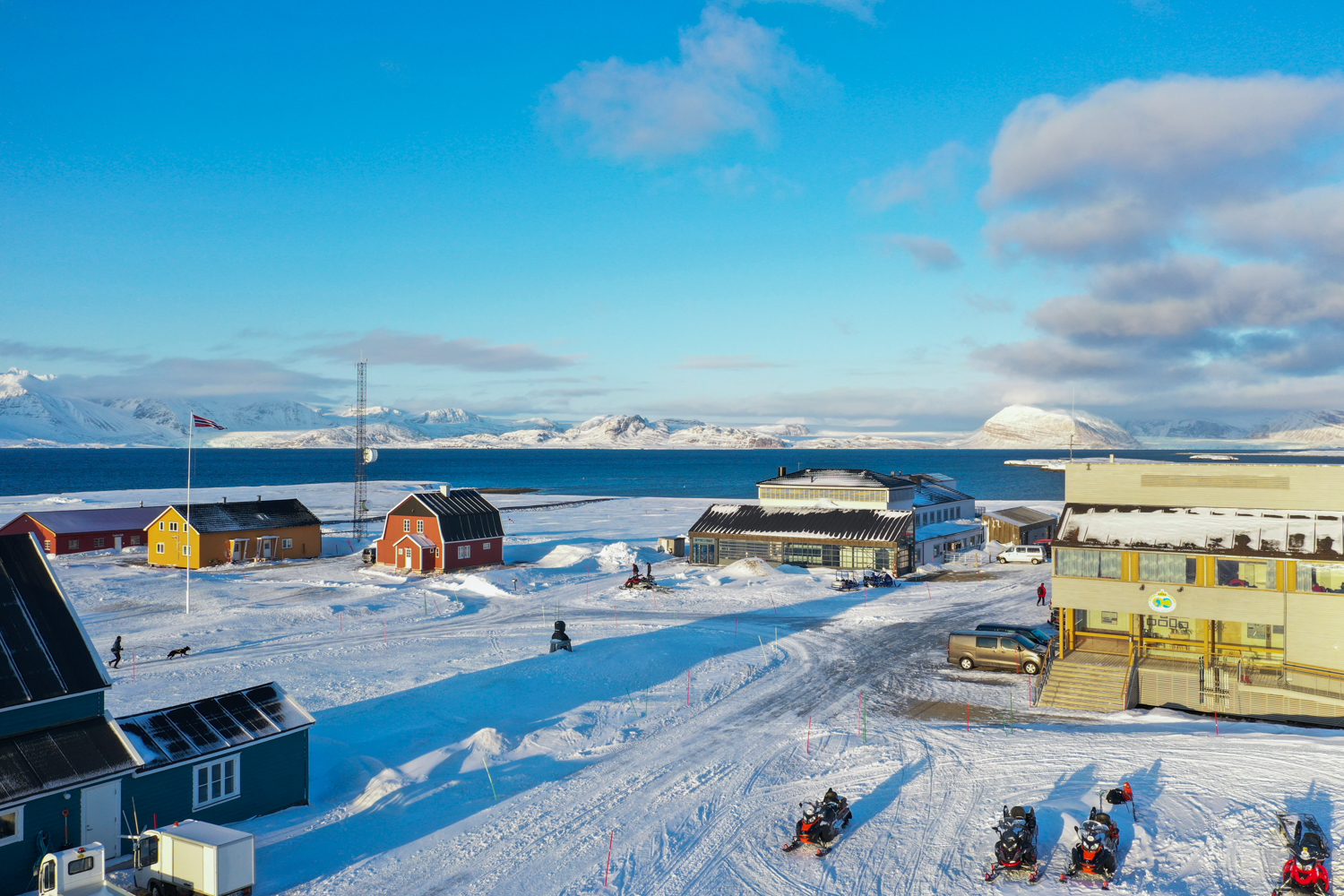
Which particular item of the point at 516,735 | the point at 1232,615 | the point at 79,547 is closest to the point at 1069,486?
the point at 1232,615

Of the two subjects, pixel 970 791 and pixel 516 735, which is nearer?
pixel 970 791

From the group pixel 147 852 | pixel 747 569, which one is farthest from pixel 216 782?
pixel 747 569

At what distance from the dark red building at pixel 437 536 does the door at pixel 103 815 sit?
45299 millimetres

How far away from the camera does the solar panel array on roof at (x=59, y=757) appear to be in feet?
56.2

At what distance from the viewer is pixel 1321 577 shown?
29438 millimetres

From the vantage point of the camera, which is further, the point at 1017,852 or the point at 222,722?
the point at 222,722

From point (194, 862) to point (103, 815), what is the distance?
10.7ft

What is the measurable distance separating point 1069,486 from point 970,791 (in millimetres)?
17205

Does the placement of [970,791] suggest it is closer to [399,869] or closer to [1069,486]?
[399,869]

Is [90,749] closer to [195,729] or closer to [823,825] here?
[195,729]

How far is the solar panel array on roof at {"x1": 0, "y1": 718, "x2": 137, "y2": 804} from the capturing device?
674 inches

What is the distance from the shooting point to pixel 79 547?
73.8 m

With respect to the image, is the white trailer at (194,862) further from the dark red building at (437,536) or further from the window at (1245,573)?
the dark red building at (437,536)

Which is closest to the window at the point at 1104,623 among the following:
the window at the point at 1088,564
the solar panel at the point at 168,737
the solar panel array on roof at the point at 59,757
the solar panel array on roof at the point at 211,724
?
the window at the point at 1088,564
